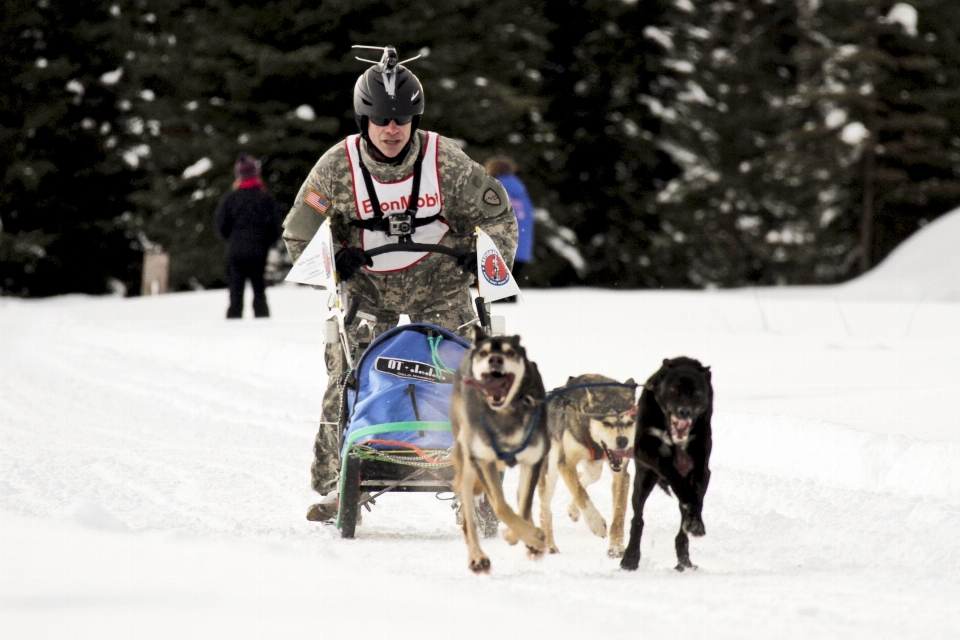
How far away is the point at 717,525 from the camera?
17.8 feet

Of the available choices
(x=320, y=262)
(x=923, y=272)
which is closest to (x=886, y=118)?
(x=923, y=272)

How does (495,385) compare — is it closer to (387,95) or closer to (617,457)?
(617,457)

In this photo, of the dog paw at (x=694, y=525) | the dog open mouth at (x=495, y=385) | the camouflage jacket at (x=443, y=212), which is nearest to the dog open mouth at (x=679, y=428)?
the dog paw at (x=694, y=525)

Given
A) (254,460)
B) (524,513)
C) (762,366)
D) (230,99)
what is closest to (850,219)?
(230,99)

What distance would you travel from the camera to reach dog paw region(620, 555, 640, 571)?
443 centimetres

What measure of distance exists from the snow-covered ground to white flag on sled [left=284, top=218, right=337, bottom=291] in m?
1.06

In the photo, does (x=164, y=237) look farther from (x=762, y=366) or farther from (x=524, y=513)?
(x=524, y=513)


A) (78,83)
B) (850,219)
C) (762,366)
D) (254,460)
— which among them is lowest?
(254,460)

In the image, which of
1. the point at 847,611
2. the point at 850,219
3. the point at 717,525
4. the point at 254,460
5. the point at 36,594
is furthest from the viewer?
the point at 850,219

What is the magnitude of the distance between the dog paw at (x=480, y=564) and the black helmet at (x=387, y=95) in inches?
79.4

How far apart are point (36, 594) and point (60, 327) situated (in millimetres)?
13406

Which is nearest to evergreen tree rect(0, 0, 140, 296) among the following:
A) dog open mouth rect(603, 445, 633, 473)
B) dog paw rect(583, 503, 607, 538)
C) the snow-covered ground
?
the snow-covered ground

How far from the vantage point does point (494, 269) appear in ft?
18.1

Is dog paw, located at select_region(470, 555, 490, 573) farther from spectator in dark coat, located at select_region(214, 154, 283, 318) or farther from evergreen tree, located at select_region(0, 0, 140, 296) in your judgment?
evergreen tree, located at select_region(0, 0, 140, 296)
